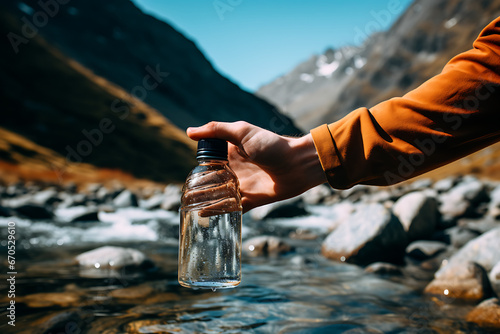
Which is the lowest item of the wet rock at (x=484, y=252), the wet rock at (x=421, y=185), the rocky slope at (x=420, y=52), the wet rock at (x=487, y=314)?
the wet rock at (x=487, y=314)

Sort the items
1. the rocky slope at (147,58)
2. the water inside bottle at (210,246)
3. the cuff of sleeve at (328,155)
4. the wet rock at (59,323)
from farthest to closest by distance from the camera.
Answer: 1. the rocky slope at (147,58)
2. the wet rock at (59,323)
3. the water inside bottle at (210,246)
4. the cuff of sleeve at (328,155)

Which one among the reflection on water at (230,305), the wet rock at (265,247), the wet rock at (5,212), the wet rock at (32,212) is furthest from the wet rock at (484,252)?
the wet rock at (5,212)

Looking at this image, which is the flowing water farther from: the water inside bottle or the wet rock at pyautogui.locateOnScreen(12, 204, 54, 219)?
the wet rock at pyautogui.locateOnScreen(12, 204, 54, 219)

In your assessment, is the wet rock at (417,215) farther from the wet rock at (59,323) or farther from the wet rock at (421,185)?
the wet rock at (421,185)

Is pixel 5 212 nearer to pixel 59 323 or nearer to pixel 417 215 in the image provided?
pixel 59 323

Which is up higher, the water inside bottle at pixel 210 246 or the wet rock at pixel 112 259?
the wet rock at pixel 112 259

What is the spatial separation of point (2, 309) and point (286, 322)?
2.65 metres

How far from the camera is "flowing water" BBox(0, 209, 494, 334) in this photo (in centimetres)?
340

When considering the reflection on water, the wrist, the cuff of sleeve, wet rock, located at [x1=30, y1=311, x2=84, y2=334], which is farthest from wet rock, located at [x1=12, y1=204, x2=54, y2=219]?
the cuff of sleeve

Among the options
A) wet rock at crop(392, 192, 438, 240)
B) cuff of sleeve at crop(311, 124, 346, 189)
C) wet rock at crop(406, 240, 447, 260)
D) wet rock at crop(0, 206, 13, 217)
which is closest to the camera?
cuff of sleeve at crop(311, 124, 346, 189)

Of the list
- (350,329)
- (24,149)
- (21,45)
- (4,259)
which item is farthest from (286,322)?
(21,45)

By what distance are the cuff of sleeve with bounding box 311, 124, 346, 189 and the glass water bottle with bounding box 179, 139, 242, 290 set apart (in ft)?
1.69

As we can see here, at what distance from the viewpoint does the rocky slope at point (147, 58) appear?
6053 cm

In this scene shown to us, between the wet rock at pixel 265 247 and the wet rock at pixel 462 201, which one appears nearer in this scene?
the wet rock at pixel 265 247
